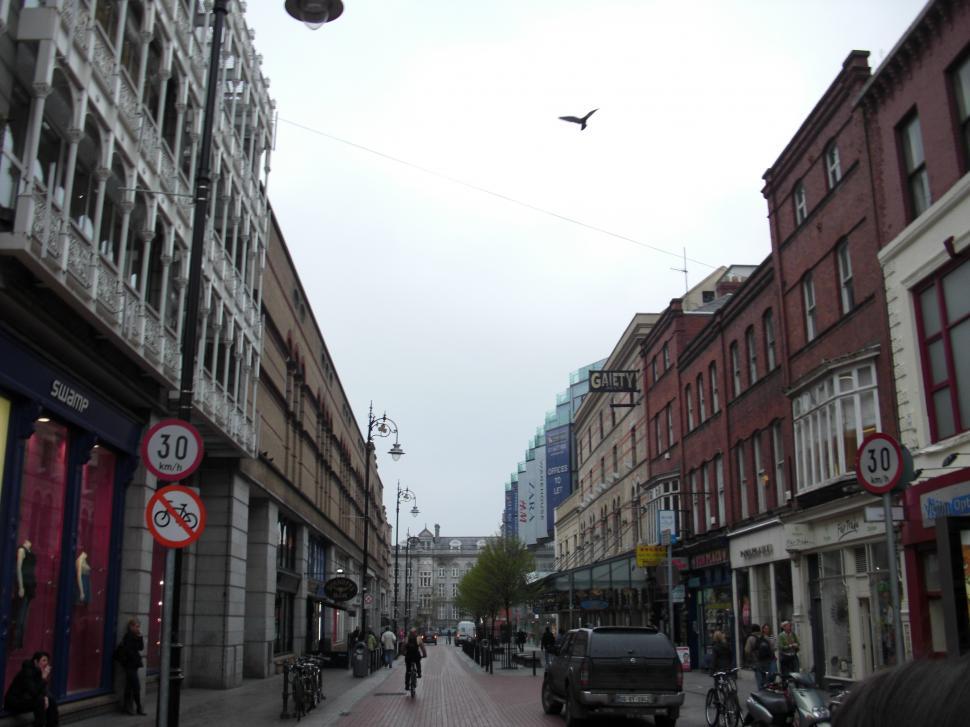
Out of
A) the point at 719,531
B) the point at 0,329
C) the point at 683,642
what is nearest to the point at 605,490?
the point at 683,642

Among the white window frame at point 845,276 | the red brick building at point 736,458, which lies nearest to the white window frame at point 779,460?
the red brick building at point 736,458

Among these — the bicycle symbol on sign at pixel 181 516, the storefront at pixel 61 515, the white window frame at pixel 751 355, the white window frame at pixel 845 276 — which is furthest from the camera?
the white window frame at pixel 751 355

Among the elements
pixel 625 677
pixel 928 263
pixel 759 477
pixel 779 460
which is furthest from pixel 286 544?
pixel 928 263

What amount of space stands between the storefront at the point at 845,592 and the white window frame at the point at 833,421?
1032mm

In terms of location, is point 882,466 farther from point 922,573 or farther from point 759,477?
point 759,477

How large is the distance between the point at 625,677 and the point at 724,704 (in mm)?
1812

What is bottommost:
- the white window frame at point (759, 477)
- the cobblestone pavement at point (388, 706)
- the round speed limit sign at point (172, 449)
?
→ the cobblestone pavement at point (388, 706)

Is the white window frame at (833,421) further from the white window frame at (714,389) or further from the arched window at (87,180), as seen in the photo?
the arched window at (87,180)

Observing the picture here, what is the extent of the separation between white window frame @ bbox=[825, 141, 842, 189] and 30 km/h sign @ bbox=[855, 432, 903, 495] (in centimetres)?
1636

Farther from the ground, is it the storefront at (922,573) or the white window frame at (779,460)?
the white window frame at (779,460)

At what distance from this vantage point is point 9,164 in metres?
12.9

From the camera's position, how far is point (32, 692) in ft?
43.0

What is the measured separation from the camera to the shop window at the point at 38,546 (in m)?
14.1

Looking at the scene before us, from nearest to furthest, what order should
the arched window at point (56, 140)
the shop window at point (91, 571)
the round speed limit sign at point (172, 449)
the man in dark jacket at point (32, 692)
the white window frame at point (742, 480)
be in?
the round speed limit sign at point (172, 449)
the man in dark jacket at point (32, 692)
the arched window at point (56, 140)
the shop window at point (91, 571)
the white window frame at point (742, 480)
